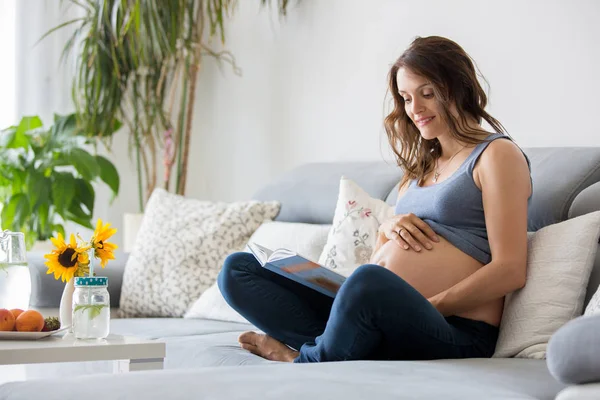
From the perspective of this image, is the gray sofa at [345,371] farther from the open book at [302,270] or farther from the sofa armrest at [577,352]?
the open book at [302,270]

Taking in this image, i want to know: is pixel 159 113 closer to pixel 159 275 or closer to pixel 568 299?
pixel 159 275

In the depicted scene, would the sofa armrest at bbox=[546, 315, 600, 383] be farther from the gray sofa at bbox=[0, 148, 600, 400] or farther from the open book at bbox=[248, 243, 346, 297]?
the open book at bbox=[248, 243, 346, 297]

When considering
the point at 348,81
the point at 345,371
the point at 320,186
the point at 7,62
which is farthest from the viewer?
the point at 7,62

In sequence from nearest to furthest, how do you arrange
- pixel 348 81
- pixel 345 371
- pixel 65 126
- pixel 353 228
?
pixel 345 371
pixel 353 228
pixel 348 81
pixel 65 126

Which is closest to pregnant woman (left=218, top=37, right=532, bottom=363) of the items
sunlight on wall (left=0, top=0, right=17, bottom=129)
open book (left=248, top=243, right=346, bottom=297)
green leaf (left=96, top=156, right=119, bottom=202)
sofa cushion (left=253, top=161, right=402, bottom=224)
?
open book (left=248, top=243, right=346, bottom=297)

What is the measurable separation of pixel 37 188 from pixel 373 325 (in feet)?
7.89

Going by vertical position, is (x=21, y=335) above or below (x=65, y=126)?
below

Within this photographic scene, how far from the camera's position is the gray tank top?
6.03 feet

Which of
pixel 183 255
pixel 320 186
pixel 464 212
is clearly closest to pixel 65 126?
pixel 183 255

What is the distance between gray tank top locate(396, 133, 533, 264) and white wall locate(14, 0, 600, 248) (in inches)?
23.3

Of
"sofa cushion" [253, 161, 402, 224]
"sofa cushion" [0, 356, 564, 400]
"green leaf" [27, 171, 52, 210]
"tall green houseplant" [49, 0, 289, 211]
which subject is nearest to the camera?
"sofa cushion" [0, 356, 564, 400]

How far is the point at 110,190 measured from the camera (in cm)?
425

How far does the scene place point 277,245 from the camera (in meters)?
2.65

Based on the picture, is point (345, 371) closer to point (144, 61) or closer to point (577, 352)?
point (577, 352)
